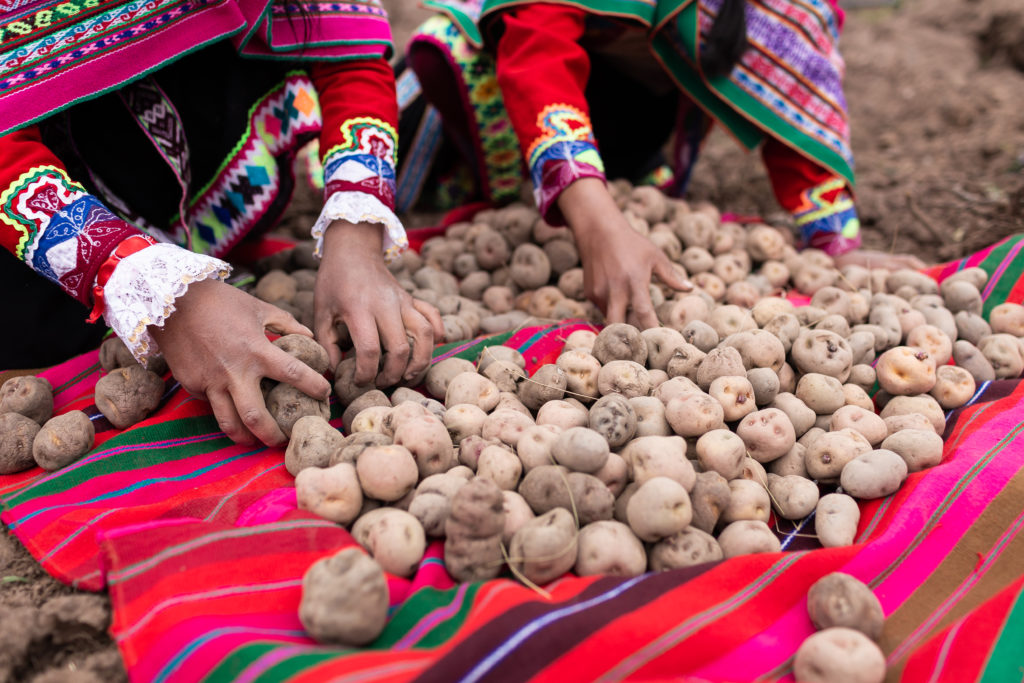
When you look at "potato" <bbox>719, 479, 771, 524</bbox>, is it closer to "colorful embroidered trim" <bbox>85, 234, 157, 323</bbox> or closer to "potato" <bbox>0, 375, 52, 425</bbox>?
"colorful embroidered trim" <bbox>85, 234, 157, 323</bbox>

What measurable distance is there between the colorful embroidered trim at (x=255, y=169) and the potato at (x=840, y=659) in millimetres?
1876

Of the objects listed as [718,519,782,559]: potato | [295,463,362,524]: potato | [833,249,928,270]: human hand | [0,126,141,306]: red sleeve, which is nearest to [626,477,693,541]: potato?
[718,519,782,559]: potato

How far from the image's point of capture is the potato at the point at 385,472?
136 centimetres

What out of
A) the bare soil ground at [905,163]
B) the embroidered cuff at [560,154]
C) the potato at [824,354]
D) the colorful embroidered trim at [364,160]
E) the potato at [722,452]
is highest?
the colorful embroidered trim at [364,160]

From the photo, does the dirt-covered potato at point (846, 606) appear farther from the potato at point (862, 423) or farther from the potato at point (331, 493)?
the potato at point (331, 493)

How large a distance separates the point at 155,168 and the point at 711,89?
72.0 inches

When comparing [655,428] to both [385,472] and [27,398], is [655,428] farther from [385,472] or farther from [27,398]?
[27,398]

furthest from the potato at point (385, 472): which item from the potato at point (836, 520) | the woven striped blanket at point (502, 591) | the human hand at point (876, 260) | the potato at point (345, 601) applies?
the human hand at point (876, 260)

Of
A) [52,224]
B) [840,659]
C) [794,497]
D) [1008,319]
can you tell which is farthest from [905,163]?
[52,224]

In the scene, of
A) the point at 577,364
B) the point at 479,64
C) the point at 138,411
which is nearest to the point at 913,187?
the point at 479,64

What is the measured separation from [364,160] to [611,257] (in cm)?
73

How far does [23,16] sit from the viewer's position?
1700mm

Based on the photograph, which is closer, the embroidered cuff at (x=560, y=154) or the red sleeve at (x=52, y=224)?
the red sleeve at (x=52, y=224)

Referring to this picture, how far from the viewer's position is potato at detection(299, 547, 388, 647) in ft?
3.65
